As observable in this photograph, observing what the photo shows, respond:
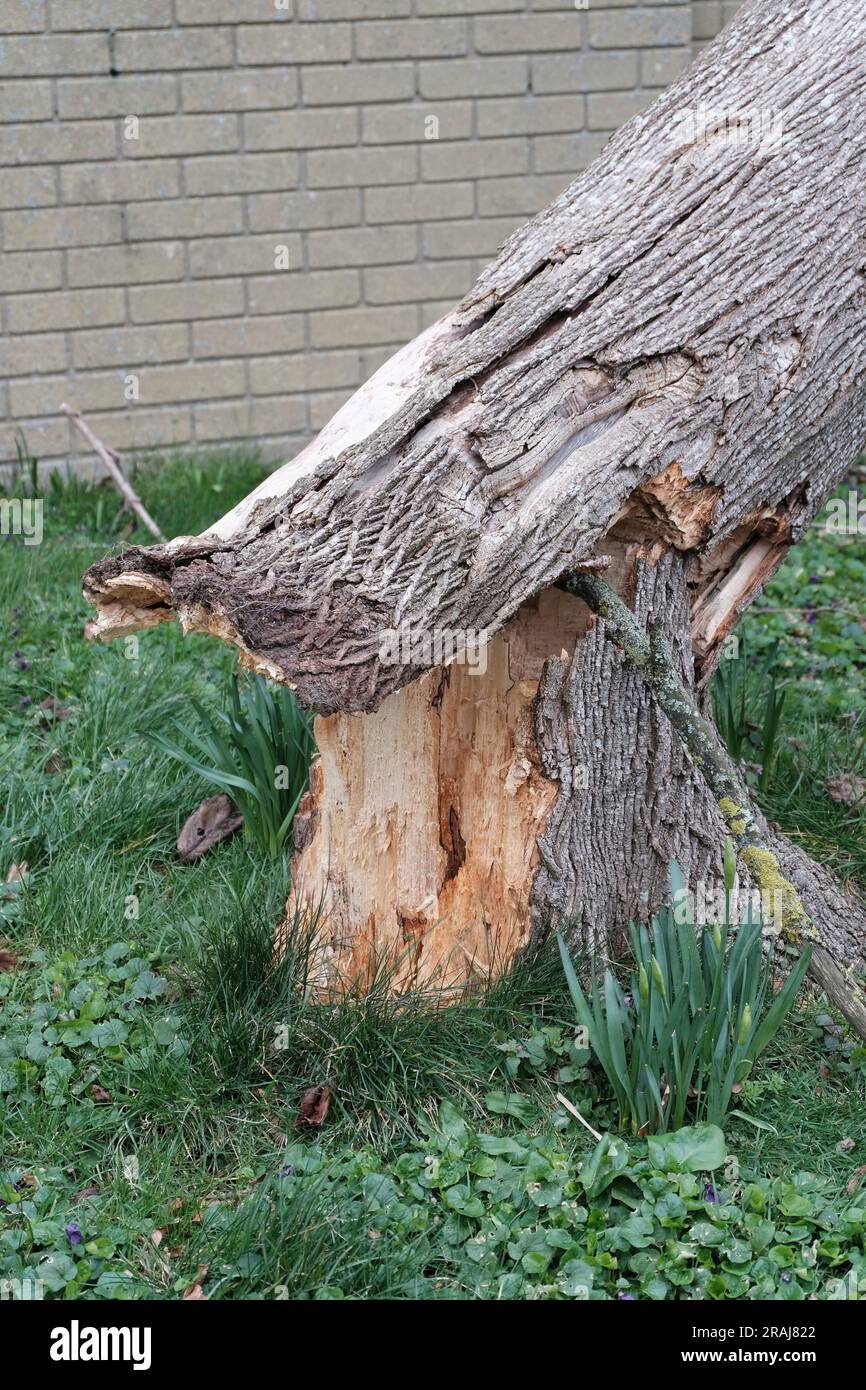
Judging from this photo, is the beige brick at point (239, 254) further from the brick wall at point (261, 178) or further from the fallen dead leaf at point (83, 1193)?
the fallen dead leaf at point (83, 1193)

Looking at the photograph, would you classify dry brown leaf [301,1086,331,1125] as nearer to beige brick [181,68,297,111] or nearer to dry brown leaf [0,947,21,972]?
dry brown leaf [0,947,21,972]

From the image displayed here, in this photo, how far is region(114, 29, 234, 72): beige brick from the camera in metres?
6.04

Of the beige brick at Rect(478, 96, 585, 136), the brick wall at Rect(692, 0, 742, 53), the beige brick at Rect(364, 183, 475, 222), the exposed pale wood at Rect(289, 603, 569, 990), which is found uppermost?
the brick wall at Rect(692, 0, 742, 53)

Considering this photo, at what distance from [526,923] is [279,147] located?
455cm

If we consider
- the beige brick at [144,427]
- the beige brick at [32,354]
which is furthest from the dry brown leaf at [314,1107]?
the beige brick at [32,354]

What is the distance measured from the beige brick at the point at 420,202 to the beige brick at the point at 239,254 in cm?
42

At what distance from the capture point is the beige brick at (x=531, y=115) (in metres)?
6.63

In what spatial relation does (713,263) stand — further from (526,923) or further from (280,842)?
(280,842)

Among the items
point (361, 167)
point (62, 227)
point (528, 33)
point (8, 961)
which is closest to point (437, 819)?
point (8, 961)

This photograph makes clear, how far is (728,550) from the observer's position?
10.1 feet

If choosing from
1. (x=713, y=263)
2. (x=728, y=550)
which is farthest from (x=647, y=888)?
(x=713, y=263)

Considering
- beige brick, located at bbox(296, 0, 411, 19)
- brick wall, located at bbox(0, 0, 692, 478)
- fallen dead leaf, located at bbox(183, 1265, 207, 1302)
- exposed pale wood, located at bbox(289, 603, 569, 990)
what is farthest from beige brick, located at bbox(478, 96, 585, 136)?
fallen dead leaf, located at bbox(183, 1265, 207, 1302)

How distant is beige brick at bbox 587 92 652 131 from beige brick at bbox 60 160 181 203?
208 centimetres

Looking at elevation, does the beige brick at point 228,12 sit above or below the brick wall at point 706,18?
below
